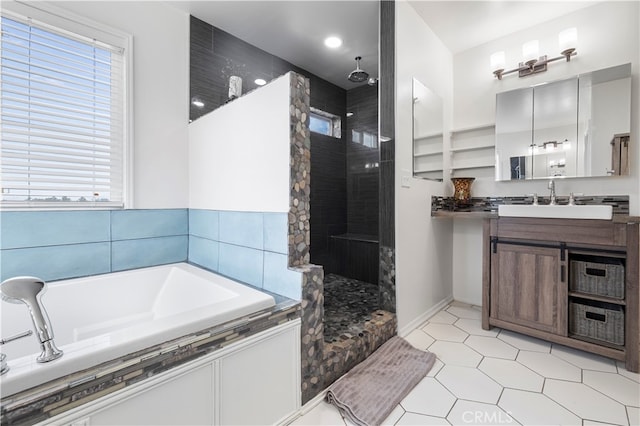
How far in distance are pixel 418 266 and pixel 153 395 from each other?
201 centimetres

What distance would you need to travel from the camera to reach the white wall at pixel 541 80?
6.68ft

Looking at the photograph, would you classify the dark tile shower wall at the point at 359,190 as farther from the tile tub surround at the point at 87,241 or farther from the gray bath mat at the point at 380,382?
the tile tub surround at the point at 87,241

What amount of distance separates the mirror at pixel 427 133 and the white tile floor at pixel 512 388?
1397mm

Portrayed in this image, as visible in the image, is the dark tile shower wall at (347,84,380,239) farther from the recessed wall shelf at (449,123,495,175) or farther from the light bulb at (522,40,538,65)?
the light bulb at (522,40,538,65)

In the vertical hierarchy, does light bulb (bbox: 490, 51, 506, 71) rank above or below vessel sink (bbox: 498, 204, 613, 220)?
above

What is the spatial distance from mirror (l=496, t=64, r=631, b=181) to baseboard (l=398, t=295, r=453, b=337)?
1307 mm

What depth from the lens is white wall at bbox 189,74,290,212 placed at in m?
1.48

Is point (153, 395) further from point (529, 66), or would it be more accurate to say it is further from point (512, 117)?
point (529, 66)

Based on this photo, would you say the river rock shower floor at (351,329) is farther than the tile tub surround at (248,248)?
Yes

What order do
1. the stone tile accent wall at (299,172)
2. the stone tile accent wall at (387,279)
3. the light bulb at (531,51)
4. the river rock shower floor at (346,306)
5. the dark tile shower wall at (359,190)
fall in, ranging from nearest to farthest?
the stone tile accent wall at (299,172) < the river rock shower floor at (346,306) < the stone tile accent wall at (387,279) < the light bulb at (531,51) < the dark tile shower wall at (359,190)

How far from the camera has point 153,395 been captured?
3.10 ft

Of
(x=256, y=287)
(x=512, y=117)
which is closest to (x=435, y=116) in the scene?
(x=512, y=117)

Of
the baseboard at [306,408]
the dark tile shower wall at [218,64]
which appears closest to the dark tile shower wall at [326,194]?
the dark tile shower wall at [218,64]

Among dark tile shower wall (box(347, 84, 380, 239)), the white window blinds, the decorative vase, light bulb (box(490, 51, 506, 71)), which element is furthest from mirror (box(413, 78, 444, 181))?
the white window blinds
